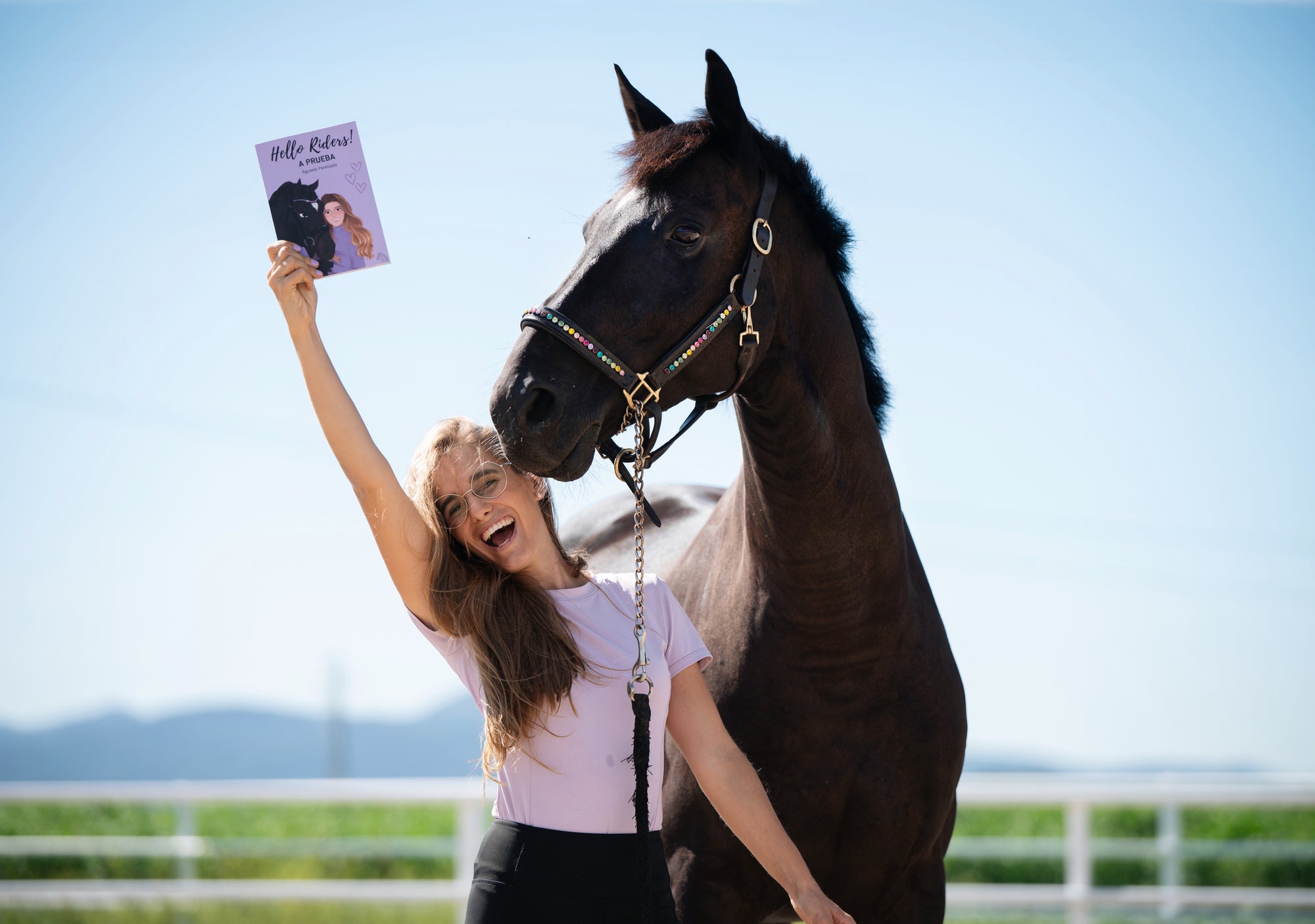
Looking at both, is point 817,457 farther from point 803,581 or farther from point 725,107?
point 725,107

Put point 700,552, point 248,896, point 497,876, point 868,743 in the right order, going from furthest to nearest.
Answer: point 248,896 < point 700,552 < point 868,743 < point 497,876

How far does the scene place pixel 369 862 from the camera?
33.8ft

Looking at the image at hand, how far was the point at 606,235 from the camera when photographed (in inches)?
85.8

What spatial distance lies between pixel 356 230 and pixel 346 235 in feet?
0.08

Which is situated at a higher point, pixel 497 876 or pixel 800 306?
pixel 800 306

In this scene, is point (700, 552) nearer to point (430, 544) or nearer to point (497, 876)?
point (430, 544)

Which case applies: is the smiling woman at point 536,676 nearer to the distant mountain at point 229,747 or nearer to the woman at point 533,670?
the woman at point 533,670

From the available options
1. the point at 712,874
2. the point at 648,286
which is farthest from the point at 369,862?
the point at 648,286

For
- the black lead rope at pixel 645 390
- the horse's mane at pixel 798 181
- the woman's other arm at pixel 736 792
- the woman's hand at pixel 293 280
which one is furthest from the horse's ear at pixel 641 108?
the woman's other arm at pixel 736 792

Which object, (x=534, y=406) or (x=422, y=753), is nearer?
(x=534, y=406)

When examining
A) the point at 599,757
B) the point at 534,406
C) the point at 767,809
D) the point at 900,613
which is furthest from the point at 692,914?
the point at 534,406

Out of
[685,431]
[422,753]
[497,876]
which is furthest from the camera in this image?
[422,753]

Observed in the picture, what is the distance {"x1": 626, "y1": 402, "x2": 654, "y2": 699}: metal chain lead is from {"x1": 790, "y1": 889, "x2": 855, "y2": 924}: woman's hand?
49cm

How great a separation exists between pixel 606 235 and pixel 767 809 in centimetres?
122
